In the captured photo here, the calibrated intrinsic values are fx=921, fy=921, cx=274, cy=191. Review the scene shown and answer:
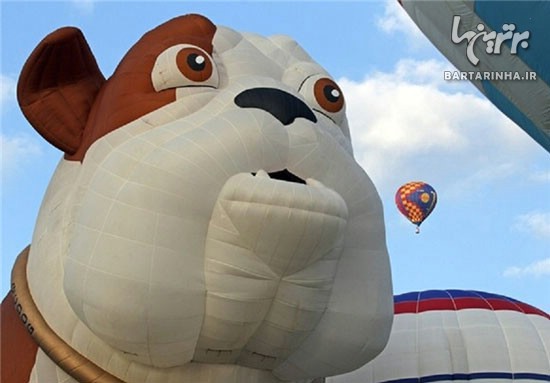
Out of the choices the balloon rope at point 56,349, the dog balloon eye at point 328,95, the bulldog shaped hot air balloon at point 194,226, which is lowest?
the balloon rope at point 56,349

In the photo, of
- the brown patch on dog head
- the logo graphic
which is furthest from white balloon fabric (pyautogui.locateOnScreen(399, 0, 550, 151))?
the brown patch on dog head

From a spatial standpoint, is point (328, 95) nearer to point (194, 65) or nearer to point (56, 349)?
point (194, 65)

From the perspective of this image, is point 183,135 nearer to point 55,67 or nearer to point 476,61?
point 55,67

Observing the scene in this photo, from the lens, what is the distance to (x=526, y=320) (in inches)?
259

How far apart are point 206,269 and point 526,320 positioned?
3.62 metres

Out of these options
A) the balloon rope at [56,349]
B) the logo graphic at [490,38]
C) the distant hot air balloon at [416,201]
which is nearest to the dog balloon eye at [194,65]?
the balloon rope at [56,349]

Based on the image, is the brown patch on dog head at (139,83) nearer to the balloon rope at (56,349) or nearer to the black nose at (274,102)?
the black nose at (274,102)

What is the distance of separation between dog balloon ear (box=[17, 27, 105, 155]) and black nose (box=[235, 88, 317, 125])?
2.63ft

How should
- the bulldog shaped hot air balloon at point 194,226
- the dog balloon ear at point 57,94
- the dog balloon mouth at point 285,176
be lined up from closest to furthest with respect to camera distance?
the bulldog shaped hot air balloon at point 194,226
the dog balloon mouth at point 285,176
the dog balloon ear at point 57,94

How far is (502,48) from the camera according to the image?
4289mm

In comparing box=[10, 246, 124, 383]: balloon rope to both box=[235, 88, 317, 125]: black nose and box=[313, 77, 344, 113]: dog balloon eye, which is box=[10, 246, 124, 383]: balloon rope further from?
box=[313, 77, 344, 113]: dog balloon eye

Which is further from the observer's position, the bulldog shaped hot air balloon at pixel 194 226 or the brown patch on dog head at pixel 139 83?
the brown patch on dog head at pixel 139 83

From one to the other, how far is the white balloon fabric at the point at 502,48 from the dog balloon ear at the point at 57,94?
1769mm

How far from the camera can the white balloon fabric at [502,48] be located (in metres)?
4.08
